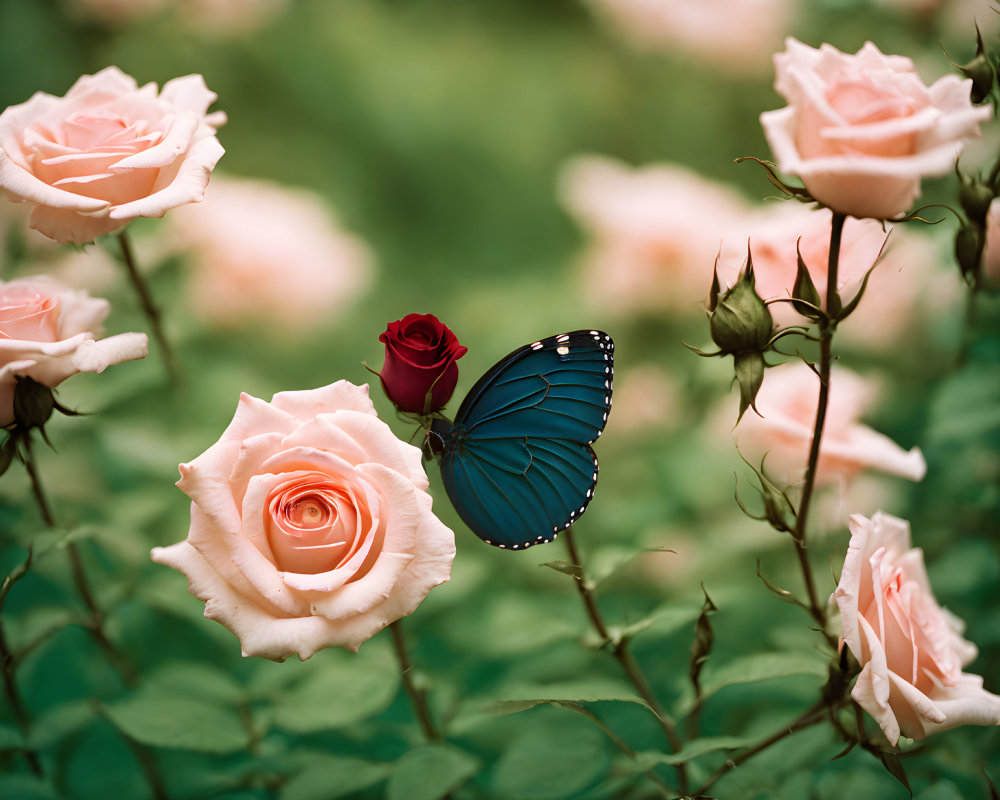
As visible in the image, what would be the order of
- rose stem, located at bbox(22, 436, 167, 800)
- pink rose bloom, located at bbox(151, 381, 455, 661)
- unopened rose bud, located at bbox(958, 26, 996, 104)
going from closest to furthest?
pink rose bloom, located at bbox(151, 381, 455, 661), unopened rose bud, located at bbox(958, 26, 996, 104), rose stem, located at bbox(22, 436, 167, 800)

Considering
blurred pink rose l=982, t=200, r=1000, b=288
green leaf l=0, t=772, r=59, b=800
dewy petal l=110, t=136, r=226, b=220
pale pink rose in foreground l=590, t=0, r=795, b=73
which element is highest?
pale pink rose in foreground l=590, t=0, r=795, b=73

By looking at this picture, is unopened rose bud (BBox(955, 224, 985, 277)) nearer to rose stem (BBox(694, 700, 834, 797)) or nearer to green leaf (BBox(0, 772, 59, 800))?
rose stem (BBox(694, 700, 834, 797))

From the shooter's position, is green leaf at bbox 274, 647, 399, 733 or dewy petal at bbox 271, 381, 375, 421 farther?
green leaf at bbox 274, 647, 399, 733

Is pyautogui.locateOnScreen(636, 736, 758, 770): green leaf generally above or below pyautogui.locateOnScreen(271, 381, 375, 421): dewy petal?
below

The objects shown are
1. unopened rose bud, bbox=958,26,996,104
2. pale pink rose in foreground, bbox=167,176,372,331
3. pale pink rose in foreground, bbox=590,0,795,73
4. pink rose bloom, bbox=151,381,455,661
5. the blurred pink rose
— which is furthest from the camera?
pale pink rose in foreground, bbox=590,0,795,73

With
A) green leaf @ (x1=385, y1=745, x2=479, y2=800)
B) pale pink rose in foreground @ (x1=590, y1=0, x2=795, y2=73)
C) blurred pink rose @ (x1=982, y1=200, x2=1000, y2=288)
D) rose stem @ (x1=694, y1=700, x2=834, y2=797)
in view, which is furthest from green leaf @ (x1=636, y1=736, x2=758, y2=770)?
pale pink rose in foreground @ (x1=590, y1=0, x2=795, y2=73)

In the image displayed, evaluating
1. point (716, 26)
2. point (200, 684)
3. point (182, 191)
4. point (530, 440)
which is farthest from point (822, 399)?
point (716, 26)
